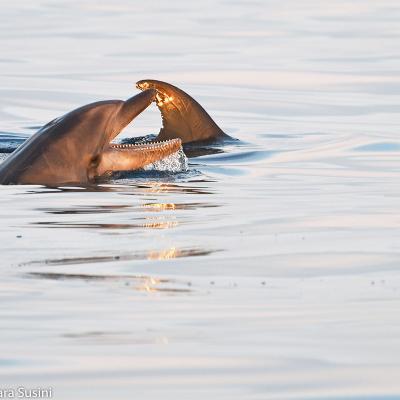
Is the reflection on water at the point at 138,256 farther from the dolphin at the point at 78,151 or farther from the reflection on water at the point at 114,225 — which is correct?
the dolphin at the point at 78,151

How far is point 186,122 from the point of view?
710 inches

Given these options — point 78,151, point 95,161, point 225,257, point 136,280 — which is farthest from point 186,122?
point 136,280

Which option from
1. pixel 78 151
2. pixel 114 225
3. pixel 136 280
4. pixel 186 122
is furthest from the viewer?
pixel 186 122

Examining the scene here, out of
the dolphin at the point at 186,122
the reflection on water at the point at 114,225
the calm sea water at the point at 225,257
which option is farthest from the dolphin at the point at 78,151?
the dolphin at the point at 186,122

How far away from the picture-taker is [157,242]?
11.2m

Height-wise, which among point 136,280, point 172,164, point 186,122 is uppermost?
point 186,122

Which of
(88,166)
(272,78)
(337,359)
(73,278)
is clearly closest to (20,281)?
(73,278)

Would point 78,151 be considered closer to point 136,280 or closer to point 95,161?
point 95,161

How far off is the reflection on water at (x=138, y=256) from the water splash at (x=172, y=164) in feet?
14.3

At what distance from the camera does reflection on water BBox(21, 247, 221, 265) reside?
10.4 m

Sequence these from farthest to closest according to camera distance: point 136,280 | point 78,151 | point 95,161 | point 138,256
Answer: point 95,161 → point 78,151 → point 138,256 → point 136,280

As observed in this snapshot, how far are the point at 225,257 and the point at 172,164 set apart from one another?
4.86 meters

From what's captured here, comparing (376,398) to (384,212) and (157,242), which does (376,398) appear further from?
(384,212)

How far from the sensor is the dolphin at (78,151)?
14438 mm
